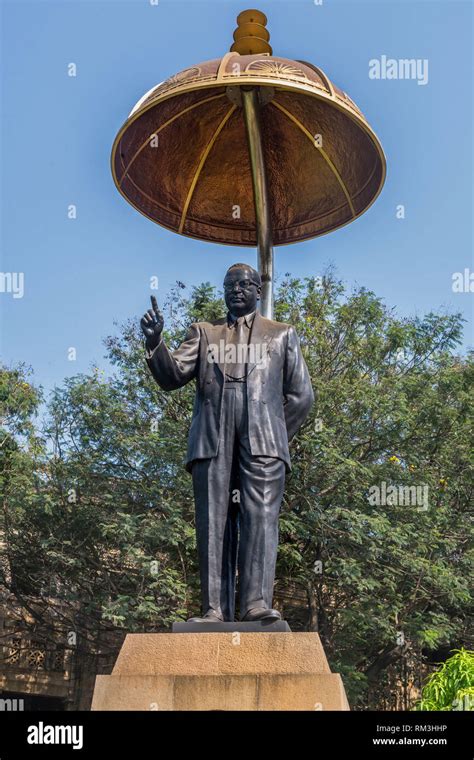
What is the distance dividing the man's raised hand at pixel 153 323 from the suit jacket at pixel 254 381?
12 centimetres

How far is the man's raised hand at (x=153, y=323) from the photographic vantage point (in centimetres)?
595

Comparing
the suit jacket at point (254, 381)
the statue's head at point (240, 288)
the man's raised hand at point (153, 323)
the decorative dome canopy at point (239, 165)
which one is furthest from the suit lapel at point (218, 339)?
the decorative dome canopy at point (239, 165)

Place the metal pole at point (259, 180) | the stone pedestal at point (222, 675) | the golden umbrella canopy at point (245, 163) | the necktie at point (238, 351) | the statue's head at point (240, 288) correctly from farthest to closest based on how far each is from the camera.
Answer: the golden umbrella canopy at point (245, 163) → the metal pole at point (259, 180) → the statue's head at point (240, 288) → the necktie at point (238, 351) → the stone pedestal at point (222, 675)

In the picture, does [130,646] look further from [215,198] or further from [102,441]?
[102,441]

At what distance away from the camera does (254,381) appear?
613cm

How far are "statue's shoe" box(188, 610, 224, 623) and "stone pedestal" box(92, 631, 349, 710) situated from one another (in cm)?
19

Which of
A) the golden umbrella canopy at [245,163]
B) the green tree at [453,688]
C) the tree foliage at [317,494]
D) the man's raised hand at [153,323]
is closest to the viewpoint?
the man's raised hand at [153,323]

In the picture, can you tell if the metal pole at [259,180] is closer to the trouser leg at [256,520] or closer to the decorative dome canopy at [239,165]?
the decorative dome canopy at [239,165]

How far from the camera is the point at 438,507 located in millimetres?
18547

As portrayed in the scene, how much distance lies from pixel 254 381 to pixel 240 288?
0.70 metres

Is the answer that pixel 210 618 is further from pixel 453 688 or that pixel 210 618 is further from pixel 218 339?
pixel 453 688

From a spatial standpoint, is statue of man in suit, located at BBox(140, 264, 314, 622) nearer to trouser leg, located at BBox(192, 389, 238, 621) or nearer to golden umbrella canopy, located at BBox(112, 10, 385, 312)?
trouser leg, located at BBox(192, 389, 238, 621)

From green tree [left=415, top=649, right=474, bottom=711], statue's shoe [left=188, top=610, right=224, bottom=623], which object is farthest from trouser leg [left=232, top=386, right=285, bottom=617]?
green tree [left=415, top=649, right=474, bottom=711]

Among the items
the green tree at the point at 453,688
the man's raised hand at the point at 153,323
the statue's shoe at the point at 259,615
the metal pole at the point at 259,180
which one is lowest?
the green tree at the point at 453,688
